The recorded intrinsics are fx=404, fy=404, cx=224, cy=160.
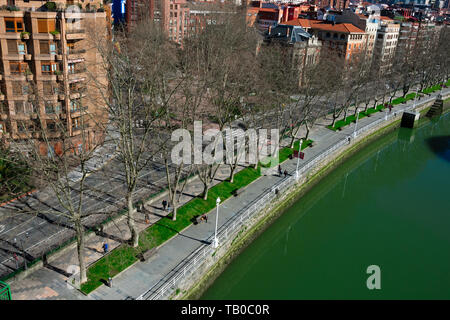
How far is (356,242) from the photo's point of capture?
34406mm

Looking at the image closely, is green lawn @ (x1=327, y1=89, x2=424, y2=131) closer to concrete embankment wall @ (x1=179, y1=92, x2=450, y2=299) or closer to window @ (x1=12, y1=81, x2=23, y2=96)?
concrete embankment wall @ (x1=179, y1=92, x2=450, y2=299)

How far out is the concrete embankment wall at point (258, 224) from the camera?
25.6 m

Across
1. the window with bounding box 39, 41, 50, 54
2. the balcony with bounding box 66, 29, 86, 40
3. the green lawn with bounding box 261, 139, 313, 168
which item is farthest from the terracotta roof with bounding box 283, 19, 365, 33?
the window with bounding box 39, 41, 50, 54

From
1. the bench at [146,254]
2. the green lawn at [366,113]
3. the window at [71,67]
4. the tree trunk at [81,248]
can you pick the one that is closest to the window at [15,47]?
the window at [71,67]

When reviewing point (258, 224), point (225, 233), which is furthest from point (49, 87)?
point (258, 224)

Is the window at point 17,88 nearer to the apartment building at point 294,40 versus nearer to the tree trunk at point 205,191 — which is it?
the tree trunk at point 205,191

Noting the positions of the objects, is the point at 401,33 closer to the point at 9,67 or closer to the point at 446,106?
the point at 446,106

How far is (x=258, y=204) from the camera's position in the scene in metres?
33.3

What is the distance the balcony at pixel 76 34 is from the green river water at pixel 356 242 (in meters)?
24.0

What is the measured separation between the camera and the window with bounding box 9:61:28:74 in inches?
1360

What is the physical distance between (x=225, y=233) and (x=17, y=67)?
23078mm
